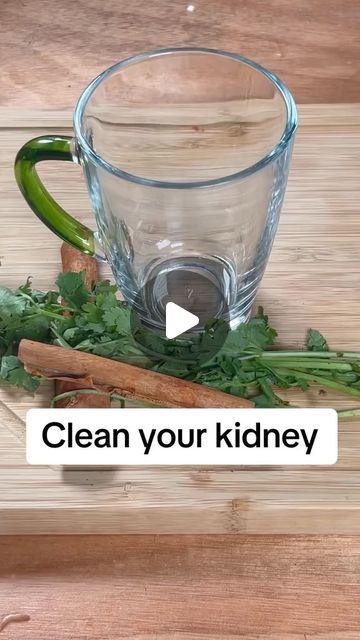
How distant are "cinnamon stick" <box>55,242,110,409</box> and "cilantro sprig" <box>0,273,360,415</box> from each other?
3 centimetres

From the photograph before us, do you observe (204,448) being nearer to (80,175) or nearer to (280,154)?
(280,154)

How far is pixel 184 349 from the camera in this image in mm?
821

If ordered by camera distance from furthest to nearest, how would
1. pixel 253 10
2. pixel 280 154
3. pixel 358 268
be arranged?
pixel 253 10 → pixel 358 268 → pixel 280 154

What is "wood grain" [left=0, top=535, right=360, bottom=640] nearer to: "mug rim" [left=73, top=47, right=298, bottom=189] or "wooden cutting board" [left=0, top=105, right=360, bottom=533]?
"wooden cutting board" [left=0, top=105, right=360, bottom=533]

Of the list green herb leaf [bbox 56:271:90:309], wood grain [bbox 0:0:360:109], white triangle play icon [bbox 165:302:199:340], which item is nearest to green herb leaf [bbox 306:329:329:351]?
white triangle play icon [bbox 165:302:199:340]

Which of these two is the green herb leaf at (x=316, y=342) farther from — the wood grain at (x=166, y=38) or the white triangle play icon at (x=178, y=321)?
the wood grain at (x=166, y=38)

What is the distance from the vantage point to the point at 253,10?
136 cm

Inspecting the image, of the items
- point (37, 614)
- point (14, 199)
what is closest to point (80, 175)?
point (14, 199)

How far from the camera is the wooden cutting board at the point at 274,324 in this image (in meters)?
0.76

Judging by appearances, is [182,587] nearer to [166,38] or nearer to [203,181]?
[203,181]

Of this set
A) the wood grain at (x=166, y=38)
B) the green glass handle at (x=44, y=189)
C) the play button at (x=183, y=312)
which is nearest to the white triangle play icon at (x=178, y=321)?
the play button at (x=183, y=312)

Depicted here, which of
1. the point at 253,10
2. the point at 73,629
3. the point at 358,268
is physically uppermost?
the point at 253,10

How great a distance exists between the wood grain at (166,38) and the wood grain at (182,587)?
0.67 m

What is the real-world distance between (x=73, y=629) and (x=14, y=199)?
0.48 meters
